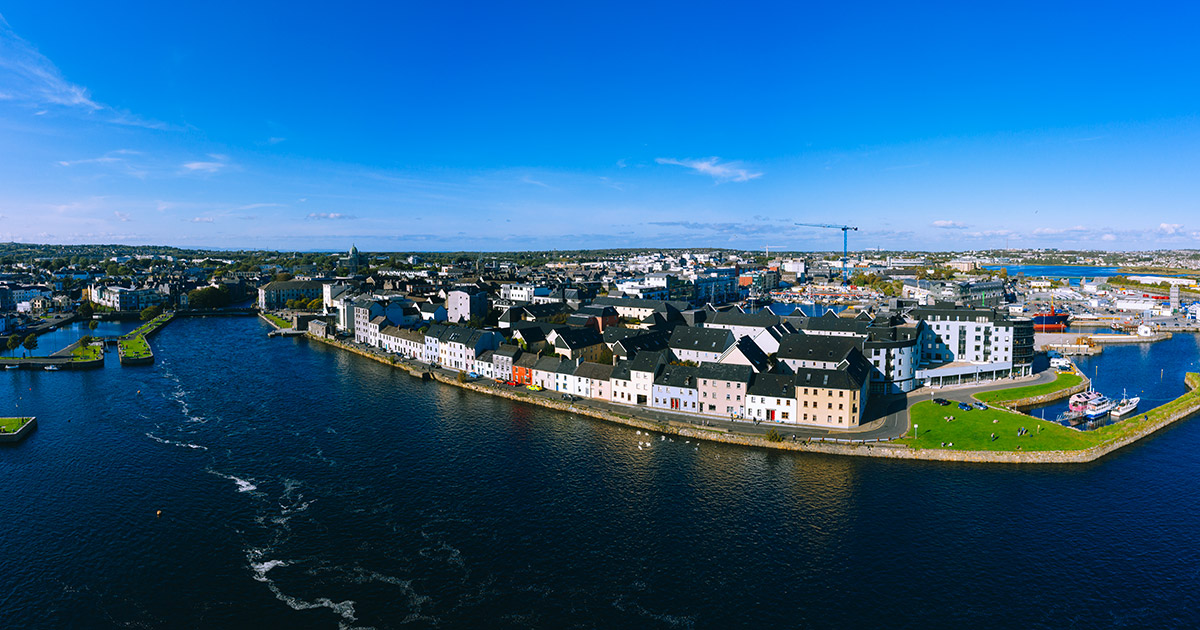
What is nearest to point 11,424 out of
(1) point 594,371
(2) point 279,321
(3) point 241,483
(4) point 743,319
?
(3) point 241,483

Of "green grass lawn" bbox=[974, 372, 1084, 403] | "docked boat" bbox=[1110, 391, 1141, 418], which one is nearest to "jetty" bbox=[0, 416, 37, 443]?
"green grass lawn" bbox=[974, 372, 1084, 403]

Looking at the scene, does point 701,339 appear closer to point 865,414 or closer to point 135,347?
point 865,414

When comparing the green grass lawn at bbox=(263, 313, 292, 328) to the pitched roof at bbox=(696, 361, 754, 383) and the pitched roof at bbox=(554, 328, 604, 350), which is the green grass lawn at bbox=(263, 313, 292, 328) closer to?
the pitched roof at bbox=(554, 328, 604, 350)

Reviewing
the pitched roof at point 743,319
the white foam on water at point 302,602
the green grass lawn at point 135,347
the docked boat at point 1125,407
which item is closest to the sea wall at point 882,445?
the docked boat at point 1125,407

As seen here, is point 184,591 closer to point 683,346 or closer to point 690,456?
point 690,456

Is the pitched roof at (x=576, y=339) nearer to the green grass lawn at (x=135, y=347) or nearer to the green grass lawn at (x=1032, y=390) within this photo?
the green grass lawn at (x=1032, y=390)

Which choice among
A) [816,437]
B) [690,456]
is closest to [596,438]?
[690,456]
